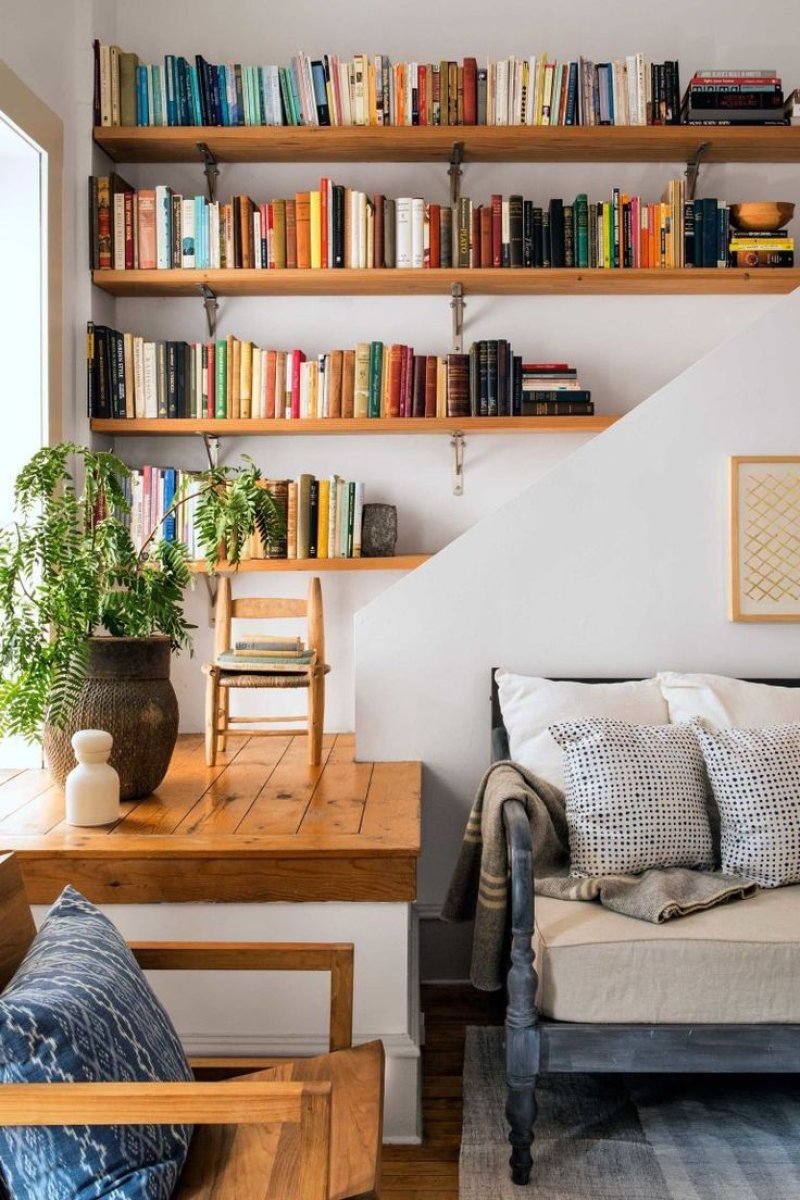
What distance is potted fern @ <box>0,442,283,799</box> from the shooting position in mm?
2596

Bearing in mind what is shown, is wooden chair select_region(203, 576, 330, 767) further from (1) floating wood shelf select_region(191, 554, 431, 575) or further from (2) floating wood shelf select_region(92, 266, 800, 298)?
(2) floating wood shelf select_region(92, 266, 800, 298)

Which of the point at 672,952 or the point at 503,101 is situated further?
the point at 503,101

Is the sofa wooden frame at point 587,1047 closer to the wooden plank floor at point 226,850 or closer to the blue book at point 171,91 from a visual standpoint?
the wooden plank floor at point 226,850

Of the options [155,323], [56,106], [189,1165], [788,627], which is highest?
[56,106]

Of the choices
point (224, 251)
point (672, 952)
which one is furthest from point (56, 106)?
point (672, 952)

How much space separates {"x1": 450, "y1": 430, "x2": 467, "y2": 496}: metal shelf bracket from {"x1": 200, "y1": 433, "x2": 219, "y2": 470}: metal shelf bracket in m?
0.78

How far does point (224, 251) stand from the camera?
3.57 metres

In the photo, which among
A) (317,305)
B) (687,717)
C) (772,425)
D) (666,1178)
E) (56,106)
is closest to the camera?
(666,1178)

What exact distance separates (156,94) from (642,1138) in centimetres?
325

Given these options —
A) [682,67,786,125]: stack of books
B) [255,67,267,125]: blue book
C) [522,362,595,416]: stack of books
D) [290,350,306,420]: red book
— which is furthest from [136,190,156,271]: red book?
[682,67,786,125]: stack of books

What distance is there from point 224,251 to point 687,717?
203 cm

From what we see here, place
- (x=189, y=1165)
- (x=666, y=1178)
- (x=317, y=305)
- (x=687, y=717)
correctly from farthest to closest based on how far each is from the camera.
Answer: (x=317, y=305)
(x=687, y=717)
(x=666, y=1178)
(x=189, y=1165)

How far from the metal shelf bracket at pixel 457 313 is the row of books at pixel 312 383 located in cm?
17

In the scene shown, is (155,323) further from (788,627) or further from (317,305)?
(788,627)
